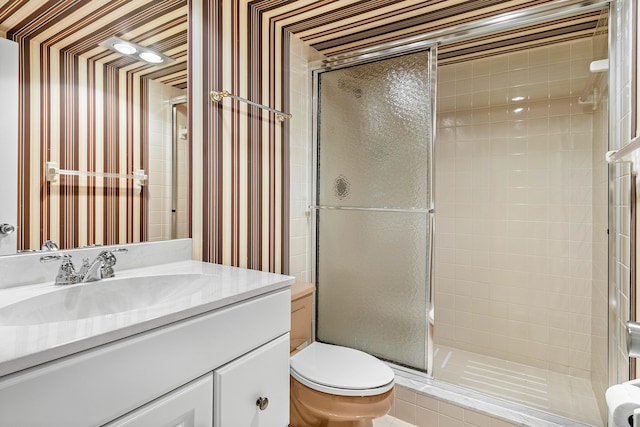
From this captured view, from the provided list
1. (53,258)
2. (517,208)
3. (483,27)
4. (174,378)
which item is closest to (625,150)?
(483,27)

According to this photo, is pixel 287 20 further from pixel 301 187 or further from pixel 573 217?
pixel 573 217

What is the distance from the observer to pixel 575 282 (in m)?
2.19

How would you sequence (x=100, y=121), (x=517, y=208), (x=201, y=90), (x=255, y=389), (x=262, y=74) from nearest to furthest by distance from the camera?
(x=255, y=389)
(x=100, y=121)
(x=201, y=90)
(x=262, y=74)
(x=517, y=208)

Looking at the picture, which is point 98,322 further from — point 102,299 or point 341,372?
point 341,372

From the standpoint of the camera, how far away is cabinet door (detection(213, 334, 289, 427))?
86 cm

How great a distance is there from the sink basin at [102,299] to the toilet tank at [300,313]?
0.64m

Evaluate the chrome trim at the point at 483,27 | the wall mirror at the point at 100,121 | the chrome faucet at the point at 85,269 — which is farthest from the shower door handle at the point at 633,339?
the chrome trim at the point at 483,27

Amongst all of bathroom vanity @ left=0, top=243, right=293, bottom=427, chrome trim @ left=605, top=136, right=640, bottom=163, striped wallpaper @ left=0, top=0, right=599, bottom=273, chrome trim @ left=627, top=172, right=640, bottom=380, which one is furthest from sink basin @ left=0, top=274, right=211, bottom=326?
chrome trim @ left=627, top=172, right=640, bottom=380

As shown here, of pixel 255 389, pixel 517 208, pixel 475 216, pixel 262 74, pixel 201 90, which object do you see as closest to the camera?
pixel 255 389

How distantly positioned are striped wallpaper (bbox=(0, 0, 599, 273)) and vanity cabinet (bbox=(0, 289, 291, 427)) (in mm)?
586

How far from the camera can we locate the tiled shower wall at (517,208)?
2.19 m

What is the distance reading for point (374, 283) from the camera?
1957mm

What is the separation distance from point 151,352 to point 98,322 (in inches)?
4.6

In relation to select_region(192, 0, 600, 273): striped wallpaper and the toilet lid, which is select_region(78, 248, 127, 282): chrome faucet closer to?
select_region(192, 0, 600, 273): striped wallpaper
